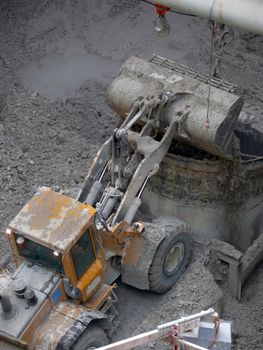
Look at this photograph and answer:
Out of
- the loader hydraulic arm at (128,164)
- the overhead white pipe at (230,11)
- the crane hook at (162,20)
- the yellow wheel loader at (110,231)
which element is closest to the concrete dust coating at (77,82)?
the yellow wheel loader at (110,231)

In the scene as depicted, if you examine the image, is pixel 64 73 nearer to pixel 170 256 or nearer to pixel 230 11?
pixel 170 256

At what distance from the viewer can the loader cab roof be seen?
9102 mm

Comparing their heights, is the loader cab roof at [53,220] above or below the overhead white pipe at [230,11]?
below

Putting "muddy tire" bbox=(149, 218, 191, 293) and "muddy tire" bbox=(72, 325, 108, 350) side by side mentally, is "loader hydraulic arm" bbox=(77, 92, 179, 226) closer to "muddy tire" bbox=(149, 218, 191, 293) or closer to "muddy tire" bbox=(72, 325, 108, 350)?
"muddy tire" bbox=(149, 218, 191, 293)

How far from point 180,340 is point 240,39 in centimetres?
1141

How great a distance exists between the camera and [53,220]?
9.35m

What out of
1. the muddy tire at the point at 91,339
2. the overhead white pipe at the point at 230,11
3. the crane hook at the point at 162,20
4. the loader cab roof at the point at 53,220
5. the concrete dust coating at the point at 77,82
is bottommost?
the muddy tire at the point at 91,339

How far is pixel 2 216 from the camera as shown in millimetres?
12102

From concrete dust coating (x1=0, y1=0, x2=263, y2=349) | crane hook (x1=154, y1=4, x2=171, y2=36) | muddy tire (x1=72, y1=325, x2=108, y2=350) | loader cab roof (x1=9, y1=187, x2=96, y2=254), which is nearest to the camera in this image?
loader cab roof (x1=9, y1=187, x2=96, y2=254)

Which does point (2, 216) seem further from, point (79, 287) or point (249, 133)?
point (249, 133)

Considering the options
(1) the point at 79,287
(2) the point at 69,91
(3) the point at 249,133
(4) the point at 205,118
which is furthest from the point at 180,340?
(2) the point at 69,91

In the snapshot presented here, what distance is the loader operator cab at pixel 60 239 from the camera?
915 cm

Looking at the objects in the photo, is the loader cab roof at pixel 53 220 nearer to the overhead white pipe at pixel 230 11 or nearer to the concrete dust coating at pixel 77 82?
the concrete dust coating at pixel 77 82

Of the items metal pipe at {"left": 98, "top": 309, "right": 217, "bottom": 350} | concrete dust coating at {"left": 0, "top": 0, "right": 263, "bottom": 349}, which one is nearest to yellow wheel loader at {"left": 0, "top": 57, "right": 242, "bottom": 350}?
concrete dust coating at {"left": 0, "top": 0, "right": 263, "bottom": 349}
